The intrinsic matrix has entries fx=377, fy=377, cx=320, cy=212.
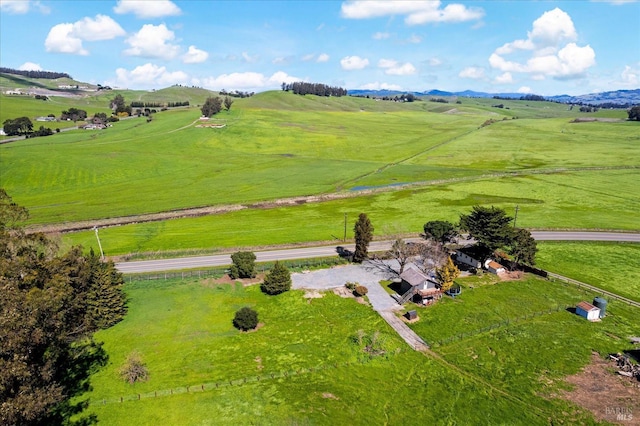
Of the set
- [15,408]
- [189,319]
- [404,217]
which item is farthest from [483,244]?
[15,408]

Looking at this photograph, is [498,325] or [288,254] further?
[288,254]

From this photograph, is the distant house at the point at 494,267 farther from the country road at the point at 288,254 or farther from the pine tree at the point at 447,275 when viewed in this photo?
the country road at the point at 288,254

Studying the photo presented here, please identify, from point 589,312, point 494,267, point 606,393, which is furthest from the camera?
point 494,267

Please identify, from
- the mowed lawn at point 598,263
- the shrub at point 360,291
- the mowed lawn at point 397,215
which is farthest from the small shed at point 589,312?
the mowed lawn at point 397,215

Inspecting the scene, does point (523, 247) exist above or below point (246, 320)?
above

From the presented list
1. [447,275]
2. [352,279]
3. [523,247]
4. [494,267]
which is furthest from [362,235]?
[523,247]

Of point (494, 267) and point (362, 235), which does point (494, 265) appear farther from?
point (362, 235)
